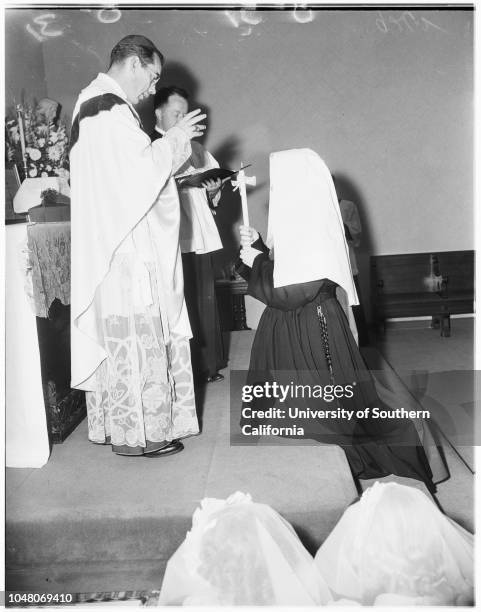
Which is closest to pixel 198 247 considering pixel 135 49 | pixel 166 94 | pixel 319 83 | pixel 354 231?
pixel 166 94

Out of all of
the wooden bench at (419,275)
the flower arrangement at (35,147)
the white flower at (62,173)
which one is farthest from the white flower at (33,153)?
the wooden bench at (419,275)

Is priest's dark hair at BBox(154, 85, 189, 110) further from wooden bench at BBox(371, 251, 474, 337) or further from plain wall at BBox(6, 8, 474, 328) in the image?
wooden bench at BBox(371, 251, 474, 337)

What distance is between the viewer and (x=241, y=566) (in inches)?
76.3

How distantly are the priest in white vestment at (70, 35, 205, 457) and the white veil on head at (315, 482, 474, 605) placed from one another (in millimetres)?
1240

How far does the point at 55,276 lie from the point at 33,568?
150 centimetres

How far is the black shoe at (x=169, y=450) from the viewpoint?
9.59 feet

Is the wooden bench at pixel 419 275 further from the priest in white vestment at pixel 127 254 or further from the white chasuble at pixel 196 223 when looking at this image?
the priest in white vestment at pixel 127 254

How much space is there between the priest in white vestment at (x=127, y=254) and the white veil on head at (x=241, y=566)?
94 cm

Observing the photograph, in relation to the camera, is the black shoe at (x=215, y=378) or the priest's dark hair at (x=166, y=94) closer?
the priest's dark hair at (x=166, y=94)

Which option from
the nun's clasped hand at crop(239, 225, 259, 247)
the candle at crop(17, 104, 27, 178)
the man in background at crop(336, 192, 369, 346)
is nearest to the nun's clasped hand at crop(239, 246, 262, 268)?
the nun's clasped hand at crop(239, 225, 259, 247)

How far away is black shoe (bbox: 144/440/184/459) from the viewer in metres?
2.92

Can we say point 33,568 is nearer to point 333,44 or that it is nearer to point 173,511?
point 173,511

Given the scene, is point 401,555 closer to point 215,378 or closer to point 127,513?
point 127,513

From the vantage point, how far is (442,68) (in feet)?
22.2
